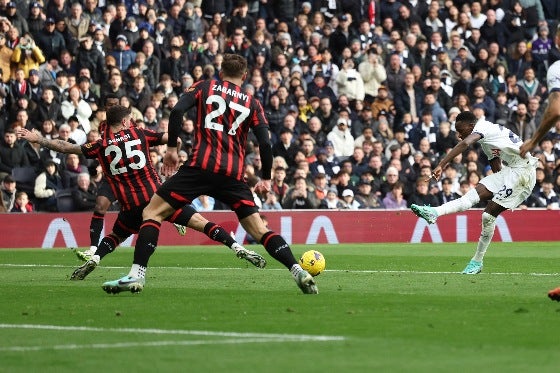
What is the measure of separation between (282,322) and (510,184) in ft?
26.1

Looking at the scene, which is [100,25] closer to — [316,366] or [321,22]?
[321,22]

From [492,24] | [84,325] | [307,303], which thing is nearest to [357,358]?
[84,325]

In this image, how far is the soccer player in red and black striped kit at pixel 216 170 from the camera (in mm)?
12852

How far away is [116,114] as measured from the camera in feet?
53.4

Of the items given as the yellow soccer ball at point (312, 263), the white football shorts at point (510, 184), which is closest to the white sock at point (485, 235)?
the white football shorts at point (510, 184)

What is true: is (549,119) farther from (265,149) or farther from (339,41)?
(339,41)

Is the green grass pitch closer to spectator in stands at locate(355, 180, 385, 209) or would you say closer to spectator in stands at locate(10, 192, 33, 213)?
spectator in stands at locate(10, 192, 33, 213)

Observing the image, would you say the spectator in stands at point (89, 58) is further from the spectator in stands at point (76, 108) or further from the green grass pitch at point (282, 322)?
the green grass pitch at point (282, 322)

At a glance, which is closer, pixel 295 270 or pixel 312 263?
pixel 295 270

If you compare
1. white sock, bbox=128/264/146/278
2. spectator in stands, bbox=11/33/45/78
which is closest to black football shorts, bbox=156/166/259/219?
white sock, bbox=128/264/146/278

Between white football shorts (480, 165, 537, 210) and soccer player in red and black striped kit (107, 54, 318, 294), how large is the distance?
5300 millimetres

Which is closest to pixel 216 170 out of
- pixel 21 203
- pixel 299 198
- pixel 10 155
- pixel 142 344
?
pixel 142 344

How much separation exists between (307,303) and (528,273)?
5580 millimetres

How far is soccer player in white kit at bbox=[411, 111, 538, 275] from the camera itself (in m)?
17.1
